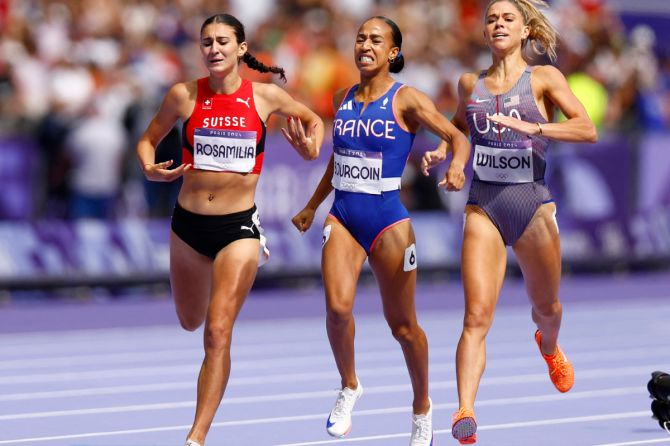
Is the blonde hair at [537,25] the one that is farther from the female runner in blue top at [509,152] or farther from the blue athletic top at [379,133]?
the blue athletic top at [379,133]

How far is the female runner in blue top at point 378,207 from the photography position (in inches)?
316

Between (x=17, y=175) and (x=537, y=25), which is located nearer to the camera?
(x=537, y=25)

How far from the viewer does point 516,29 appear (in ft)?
27.4

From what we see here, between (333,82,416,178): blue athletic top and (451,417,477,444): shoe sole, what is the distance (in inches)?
56.5

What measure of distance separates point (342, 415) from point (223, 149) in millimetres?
1586

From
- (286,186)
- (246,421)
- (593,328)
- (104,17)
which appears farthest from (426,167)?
(104,17)

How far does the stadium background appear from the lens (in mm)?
15195

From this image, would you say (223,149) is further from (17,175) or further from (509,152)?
(17,175)

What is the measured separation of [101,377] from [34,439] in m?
2.67

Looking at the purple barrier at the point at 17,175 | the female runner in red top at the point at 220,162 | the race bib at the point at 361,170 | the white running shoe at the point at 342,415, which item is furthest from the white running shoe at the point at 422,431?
the purple barrier at the point at 17,175

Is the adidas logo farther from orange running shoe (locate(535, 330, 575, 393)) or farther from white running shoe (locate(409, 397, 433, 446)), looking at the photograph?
orange running shoe (locate(535, 330, 575, 393))

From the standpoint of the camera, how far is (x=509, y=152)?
838 cm

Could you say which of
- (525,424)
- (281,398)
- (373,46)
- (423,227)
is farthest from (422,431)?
(423,227)

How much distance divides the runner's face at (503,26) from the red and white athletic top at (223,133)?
140 centimetres
